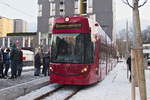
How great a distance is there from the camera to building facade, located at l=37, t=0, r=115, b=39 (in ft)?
224

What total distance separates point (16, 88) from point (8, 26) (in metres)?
63.0

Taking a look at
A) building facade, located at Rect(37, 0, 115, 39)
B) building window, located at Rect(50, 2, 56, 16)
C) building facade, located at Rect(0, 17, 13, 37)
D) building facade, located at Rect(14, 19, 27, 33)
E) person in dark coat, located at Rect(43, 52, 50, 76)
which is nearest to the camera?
person in dark coat, located at Rect(43, 52, 50, 76)

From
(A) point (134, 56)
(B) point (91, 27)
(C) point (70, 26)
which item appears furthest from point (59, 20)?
(A) point (134, 56)

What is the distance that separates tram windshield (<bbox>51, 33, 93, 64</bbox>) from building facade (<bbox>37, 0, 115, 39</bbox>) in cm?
5259

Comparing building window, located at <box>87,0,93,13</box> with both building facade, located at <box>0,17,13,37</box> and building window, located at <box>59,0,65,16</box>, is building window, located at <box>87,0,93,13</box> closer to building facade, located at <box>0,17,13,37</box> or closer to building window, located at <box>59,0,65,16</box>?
building window, located at <box>59,0,65,16</box>

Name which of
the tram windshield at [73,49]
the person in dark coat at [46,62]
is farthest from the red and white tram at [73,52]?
the person in dark coat at [46,62]

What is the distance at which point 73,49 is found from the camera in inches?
563

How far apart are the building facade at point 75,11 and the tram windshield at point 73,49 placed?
5259 centimetres

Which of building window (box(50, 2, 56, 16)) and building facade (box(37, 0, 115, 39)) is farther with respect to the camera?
building window (box(50, 2, 56, 16))

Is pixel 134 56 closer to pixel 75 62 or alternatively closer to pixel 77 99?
pixel 77 99

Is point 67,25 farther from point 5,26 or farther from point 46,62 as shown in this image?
point 5,26

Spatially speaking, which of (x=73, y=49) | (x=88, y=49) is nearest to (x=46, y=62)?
(x=73, y=49)

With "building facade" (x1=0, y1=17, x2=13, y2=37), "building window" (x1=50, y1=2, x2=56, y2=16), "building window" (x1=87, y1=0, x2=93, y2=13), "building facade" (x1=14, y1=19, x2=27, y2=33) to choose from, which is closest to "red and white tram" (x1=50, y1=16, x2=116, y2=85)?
"building facade" (x1=0, y1=17, x2=13, y2=37)

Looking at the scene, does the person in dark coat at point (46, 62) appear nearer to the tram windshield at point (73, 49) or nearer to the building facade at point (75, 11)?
the tram windshield at point (73, 49)
